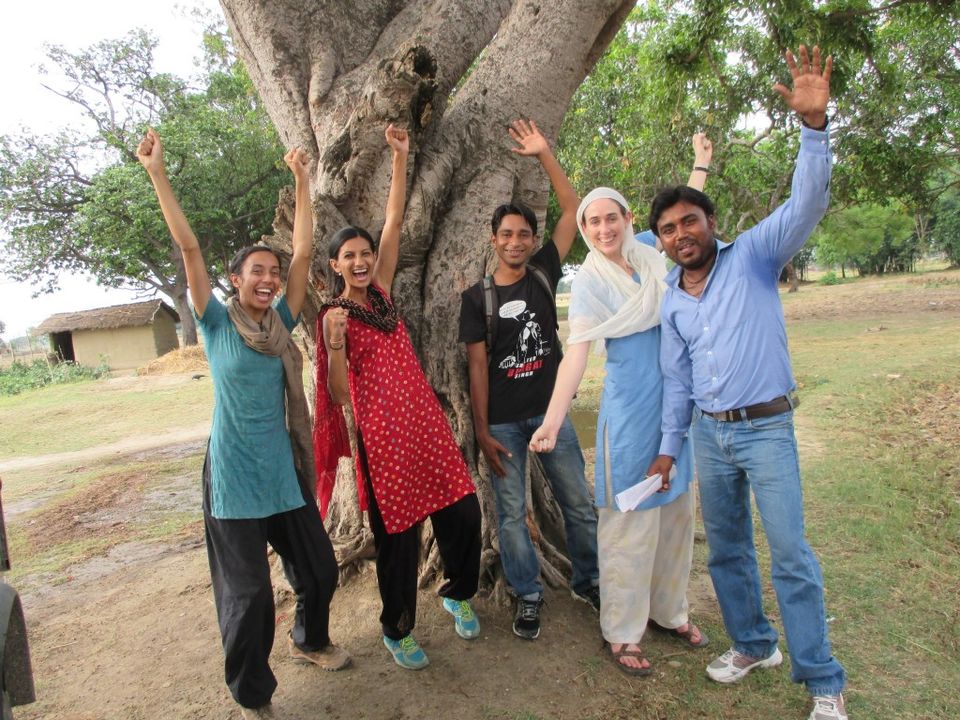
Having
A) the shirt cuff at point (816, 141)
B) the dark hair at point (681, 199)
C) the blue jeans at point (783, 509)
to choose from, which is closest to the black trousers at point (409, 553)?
the blue jeans at point (783, 509)

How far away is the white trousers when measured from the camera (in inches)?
112

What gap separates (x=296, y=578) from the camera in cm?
287

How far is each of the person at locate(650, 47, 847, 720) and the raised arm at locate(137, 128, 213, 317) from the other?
1.78 m

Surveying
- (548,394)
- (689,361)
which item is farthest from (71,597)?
(689,361)

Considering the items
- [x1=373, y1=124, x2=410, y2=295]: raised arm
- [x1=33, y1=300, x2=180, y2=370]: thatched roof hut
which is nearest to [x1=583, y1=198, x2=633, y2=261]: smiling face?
[x1=373, y1=124, x2=410, y2=295]: raised arm

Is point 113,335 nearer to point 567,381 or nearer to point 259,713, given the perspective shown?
point 259,713

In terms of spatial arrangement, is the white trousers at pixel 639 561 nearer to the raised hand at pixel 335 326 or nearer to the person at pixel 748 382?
the person at pixel 748 382

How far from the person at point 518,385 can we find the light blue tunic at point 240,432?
35.6 inches

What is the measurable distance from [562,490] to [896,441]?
490cm

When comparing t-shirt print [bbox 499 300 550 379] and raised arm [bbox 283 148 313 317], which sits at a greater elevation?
raised arm [bbox 283 148 313 317]

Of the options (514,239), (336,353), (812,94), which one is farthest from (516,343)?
(812,94)

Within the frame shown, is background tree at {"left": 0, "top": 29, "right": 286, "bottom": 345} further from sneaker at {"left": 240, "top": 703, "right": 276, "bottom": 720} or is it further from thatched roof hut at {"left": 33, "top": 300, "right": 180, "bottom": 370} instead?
sneaker at {"left": 240, "top": 703, "right": 276, "bottom": 720}

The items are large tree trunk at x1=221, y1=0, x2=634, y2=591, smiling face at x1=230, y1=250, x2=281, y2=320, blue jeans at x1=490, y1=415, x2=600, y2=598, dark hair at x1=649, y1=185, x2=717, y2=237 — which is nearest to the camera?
dark hair at x1=649, y1=185, x2=717, y2=237

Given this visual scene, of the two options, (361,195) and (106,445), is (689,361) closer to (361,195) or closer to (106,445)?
(361,195)
